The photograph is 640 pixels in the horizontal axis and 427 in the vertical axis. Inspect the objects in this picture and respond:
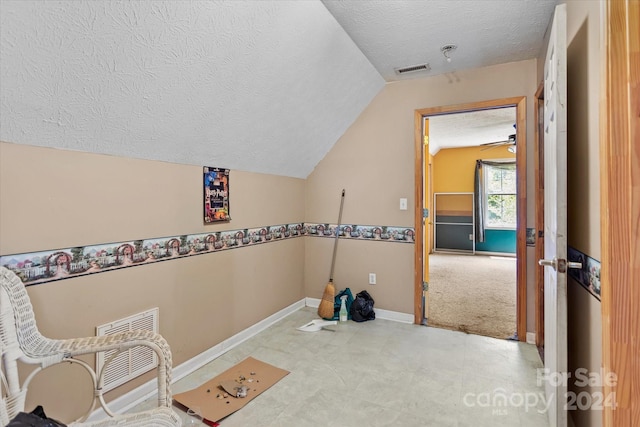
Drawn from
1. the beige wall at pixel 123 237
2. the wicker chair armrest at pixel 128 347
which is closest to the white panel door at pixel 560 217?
the wicker chair armrest at pixel 128 347

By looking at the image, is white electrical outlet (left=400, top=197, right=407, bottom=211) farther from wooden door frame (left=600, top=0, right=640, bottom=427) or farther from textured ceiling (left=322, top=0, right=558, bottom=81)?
wooden door frame (left=600, top=0, right=640, bottom=427)

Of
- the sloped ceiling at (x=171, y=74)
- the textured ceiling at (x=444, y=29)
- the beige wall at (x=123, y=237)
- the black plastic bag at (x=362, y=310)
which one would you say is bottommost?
the black plastic bag at (x=362, y=310)

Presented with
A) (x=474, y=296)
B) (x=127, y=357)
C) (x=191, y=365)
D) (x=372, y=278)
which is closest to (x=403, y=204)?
(x=372, y=278)

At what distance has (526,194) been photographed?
8.82 feet

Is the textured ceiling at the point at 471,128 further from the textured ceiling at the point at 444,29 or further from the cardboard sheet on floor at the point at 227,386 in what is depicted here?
the cardboard sheet on floor at the point at 227,386

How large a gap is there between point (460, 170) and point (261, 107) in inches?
256

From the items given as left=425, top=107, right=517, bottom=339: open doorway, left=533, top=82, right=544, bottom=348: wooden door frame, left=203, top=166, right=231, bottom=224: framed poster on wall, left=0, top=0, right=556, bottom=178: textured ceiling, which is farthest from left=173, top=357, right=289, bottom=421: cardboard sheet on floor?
left=425, top=107, right=517, bottom=339: open doorway

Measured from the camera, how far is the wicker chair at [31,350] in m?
1.15

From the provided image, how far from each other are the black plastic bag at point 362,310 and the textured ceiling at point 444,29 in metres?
2.24

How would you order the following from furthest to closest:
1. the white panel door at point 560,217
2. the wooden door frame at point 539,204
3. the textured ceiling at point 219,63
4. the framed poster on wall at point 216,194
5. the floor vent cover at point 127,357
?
the wooden door frame at point 539,204 → the framed poster on wall at point 216,194 → the floor vent cover at point 127,357 → the white panel door at point 560,217 → the textured ceiling at point 219,63

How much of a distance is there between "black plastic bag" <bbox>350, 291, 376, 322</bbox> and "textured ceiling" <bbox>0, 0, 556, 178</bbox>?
1551mm

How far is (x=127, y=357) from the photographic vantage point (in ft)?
5.82

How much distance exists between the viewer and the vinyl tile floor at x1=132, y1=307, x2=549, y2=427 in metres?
1.74

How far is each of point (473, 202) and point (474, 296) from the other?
3.93 m
